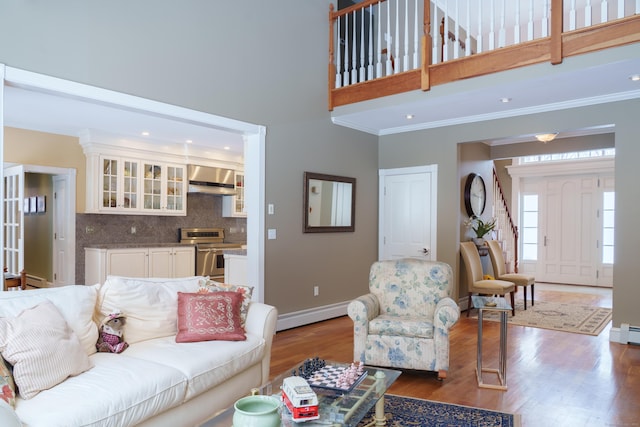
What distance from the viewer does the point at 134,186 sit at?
6918 millimetres

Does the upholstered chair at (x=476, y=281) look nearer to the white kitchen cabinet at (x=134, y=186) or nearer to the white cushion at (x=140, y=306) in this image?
the white cushion at (x=140, y=306)

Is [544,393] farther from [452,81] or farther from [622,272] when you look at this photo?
[452,81]

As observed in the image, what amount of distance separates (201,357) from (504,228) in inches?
264

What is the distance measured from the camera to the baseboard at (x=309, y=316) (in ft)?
16.1

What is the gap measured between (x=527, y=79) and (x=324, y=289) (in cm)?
327

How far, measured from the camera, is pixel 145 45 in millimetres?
3633

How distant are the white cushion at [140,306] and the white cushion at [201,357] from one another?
0.09 metres

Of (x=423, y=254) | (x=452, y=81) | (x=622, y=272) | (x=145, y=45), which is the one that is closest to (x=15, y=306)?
(x=145, y=45)

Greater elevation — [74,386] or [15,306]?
[15,306]

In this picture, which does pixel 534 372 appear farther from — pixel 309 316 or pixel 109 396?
pixel 109 396

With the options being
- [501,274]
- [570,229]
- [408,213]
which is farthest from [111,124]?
[570,229]

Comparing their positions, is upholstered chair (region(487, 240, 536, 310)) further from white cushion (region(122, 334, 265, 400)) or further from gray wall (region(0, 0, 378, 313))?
white cushion (region(122, 334, 265, 400))

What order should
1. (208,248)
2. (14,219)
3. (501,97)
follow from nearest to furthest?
(501,97)
(14,219)
(208,248)

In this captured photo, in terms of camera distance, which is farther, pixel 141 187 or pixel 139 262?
pixel 141 187
